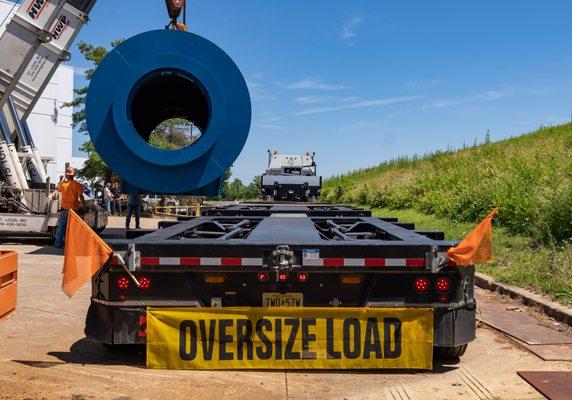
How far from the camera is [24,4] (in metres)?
12.4

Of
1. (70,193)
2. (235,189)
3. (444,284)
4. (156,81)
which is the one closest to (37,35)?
(70,193)

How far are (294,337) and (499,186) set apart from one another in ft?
30.3

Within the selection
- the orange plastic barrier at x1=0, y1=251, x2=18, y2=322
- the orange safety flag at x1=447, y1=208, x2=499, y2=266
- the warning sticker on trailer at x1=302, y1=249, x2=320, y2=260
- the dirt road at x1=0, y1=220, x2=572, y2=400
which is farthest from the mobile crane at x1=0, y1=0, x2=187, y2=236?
the orange safety flag at x1=447, y1=208, x2=499, y2=266

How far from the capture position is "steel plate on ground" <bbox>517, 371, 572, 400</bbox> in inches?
150

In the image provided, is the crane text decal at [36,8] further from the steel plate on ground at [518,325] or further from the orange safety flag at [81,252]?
the steel plate on ground at [518,325]

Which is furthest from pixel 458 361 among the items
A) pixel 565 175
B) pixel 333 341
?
pixel 565 175

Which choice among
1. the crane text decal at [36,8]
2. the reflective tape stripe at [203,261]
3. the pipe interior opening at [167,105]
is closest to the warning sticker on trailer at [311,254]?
the reflective tape stripe at [203,261]

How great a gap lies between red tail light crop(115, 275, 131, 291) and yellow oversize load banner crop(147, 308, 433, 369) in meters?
0.23

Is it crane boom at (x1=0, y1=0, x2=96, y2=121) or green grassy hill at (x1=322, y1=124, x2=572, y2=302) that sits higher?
crane boom at (x1=0, y1=0, x2=96, y2=121)

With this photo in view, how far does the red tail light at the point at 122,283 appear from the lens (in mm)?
4184

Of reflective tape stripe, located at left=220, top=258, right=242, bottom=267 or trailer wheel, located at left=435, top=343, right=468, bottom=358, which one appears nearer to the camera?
reflective tape stripe, located at left=220, top=258, right=242, bottom=267

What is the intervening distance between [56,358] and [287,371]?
1.76 m

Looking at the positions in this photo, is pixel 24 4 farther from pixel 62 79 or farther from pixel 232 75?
pixel 62 79

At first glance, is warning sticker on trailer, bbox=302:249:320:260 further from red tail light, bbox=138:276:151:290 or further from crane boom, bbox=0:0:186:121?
crane boom, bbox=0:0:186:121
